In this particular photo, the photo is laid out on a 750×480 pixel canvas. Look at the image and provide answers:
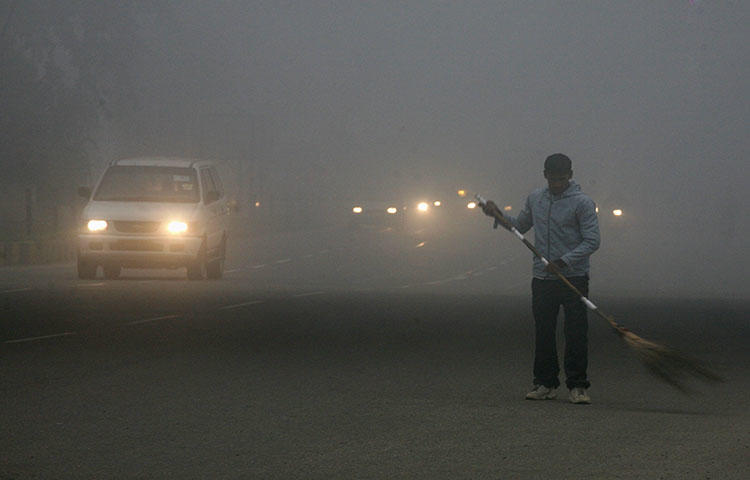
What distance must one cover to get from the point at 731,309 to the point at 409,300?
5070 mm

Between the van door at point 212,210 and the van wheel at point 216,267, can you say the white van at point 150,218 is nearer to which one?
the van door at point 212,210

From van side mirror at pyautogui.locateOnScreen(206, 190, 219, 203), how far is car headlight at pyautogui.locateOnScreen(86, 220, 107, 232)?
2.04 meters

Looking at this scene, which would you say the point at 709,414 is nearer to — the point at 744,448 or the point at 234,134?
the point at 744,448

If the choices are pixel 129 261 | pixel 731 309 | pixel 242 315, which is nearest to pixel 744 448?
pixel 242 315

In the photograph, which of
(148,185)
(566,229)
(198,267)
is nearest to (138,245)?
(198,267)

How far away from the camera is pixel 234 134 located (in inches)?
3553

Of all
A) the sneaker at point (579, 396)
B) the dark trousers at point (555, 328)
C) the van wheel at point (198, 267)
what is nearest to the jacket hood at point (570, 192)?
the dark trousers at point (555, 328)

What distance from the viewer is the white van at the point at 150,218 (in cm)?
2291

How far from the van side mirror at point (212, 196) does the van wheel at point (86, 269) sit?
2365mm

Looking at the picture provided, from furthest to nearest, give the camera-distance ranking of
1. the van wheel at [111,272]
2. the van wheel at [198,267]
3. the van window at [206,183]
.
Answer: the van wheel at [111,272] → the van window at [206,183] → the van wheel at [198,267]

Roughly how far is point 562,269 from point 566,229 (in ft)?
0.99

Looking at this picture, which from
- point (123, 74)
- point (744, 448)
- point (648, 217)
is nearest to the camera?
point (744, 448)

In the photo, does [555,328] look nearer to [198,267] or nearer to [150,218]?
[150,218]

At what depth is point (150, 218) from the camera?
75.2 ft
